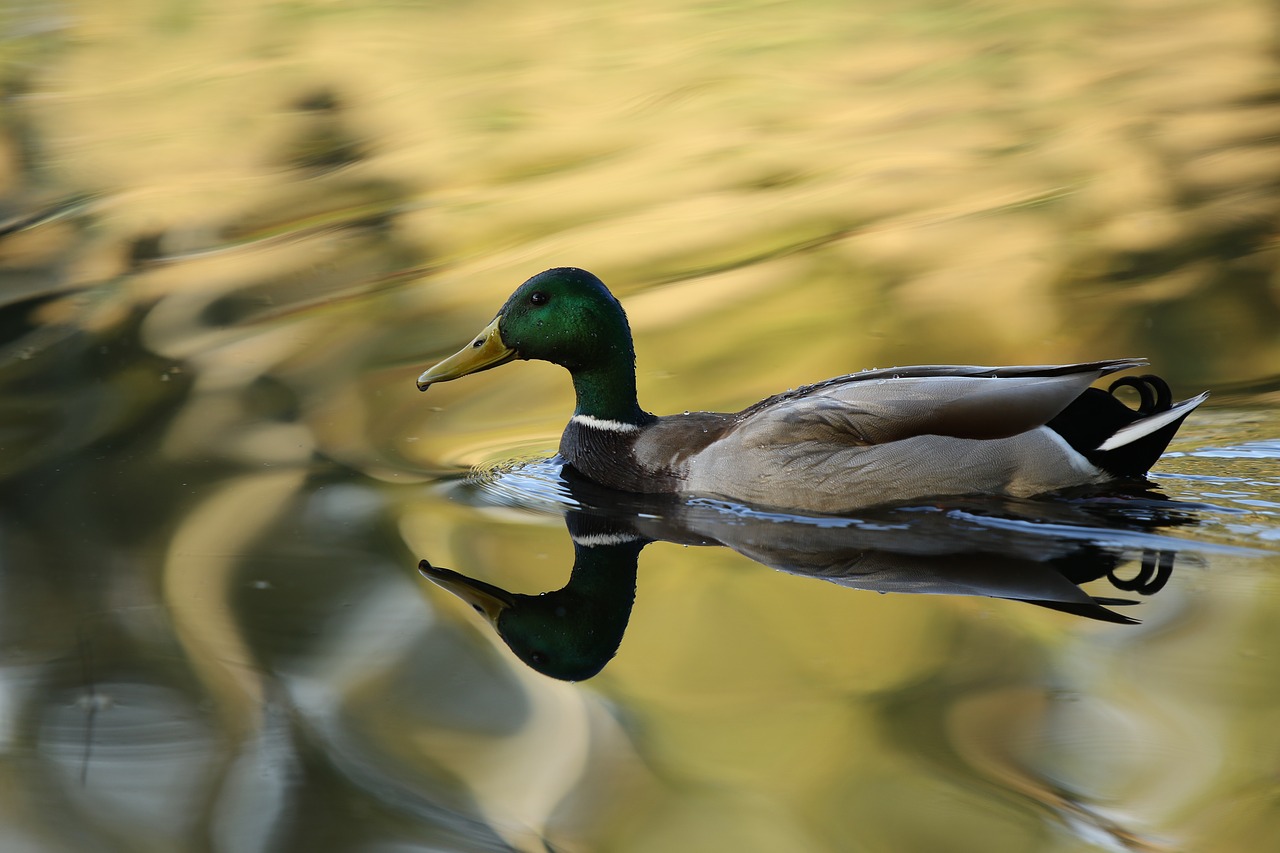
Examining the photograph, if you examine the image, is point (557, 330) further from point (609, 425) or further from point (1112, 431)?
point (1112, 431)

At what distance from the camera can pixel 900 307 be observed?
7.52 meters

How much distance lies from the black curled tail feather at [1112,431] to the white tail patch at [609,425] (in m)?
1.58

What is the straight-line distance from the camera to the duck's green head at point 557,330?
19.2 feet

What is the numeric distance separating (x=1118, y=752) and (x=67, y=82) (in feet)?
44.4

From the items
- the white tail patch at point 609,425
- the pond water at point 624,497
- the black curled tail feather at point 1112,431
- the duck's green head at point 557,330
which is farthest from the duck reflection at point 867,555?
the duck's green head at point 557,330

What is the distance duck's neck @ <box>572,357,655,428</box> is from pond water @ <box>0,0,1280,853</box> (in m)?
0.38

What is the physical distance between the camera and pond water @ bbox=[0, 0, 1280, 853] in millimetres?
3453

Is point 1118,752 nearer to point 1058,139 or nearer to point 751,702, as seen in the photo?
point 751,702

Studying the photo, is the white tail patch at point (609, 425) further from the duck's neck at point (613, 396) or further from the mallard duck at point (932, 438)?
the mallard duck at point (932, 438)

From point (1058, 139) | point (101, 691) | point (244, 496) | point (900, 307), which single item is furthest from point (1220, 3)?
point (101, 691)

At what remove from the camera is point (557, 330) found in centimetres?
585

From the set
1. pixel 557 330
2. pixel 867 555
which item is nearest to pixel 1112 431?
pixel 867 555

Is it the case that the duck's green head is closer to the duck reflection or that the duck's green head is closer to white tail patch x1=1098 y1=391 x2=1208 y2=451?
the duck reflection

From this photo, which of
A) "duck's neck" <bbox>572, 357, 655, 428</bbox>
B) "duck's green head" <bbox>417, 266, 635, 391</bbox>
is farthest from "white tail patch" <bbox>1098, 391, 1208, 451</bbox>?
"duck's green head" <bbox>417, 266, 635, 391</bbox>
